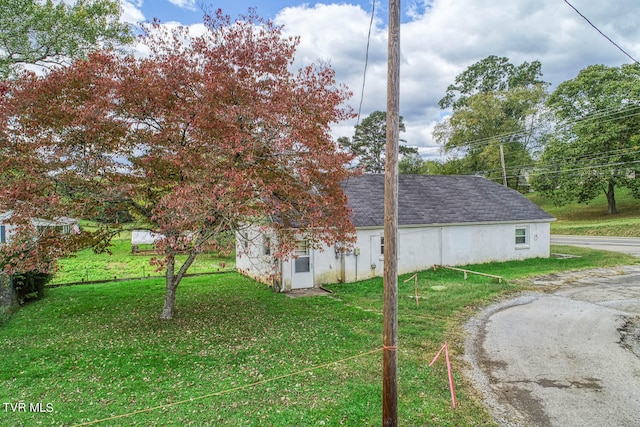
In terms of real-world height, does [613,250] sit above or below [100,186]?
below

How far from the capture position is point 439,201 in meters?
18.6

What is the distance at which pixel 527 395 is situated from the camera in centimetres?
581

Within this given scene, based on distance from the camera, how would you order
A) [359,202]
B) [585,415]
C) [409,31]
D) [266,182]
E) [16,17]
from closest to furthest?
[585,415], [409,31], [266,182], [16,17], [359,202]

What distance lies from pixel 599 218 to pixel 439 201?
23793 mm

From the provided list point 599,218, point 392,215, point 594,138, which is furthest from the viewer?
point 599,218

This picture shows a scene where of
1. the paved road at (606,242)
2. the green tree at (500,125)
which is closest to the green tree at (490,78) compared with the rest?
the green tree at (500,125)

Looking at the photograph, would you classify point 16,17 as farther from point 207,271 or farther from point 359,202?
point 359,202

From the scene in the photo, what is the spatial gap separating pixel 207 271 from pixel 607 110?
35386 millimetres

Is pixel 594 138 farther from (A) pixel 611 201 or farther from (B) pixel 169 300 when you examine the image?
(B) pixel 169 300

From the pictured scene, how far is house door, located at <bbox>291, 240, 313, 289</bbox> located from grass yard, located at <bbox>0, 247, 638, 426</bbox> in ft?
5.37

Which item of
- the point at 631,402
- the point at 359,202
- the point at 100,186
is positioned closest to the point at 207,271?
the point at 359,202

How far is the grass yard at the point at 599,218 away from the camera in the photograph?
26.7 metres

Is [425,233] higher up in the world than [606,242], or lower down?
Answer: higher up

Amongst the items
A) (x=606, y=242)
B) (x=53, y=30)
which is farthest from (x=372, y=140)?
(x=53, y=30)
